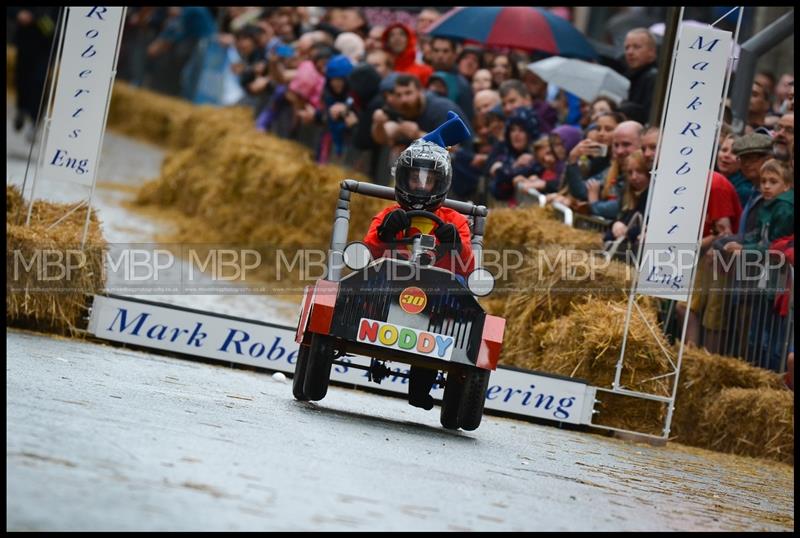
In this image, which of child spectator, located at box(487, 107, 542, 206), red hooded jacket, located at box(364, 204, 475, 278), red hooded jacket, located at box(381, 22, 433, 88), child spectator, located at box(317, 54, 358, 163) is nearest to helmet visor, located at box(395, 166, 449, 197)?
red hooded jacket, located at box(364, 204, 475, 278)

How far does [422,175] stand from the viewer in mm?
9953

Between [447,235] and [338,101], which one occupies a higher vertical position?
[338,101]

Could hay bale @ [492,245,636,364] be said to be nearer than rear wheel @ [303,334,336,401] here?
No

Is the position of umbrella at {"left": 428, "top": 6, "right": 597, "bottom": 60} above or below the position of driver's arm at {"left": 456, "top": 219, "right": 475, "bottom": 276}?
above

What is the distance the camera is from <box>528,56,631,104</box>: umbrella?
1655 cm

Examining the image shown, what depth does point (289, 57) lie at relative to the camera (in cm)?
2145

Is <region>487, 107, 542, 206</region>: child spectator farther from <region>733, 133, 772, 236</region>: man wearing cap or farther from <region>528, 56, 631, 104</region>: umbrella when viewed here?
<region>733, 133, 772, 236</region>: man wearing cap

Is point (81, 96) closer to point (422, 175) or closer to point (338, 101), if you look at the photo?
point (422, 175)

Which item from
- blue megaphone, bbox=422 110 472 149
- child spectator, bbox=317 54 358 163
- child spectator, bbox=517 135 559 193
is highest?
child spectator, bbox=317 54 358 163

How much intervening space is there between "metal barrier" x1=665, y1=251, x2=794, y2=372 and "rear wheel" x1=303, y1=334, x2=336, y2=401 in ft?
13.3

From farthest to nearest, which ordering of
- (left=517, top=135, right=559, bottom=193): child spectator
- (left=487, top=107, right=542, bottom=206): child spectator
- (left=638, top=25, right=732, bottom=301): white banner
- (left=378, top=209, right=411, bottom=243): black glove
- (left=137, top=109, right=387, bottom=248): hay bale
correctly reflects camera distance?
1. (left=137, top=109, right=387, bottom=248): hay bale
2. (left=487, top=107, right=542, bottom=206): child spectator
3. (left=517, top=135, right=559, bottom=193): child spectator
4. (left=638, top=25, right=732, bottom=301): white banner
5. (left=378, top=209, right=411, bottom=243): black glove

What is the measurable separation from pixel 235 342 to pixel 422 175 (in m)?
2.93

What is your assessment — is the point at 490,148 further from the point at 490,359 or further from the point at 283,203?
the point at 490,359

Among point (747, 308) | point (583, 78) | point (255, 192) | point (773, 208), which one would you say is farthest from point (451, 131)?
point (255, 192)
